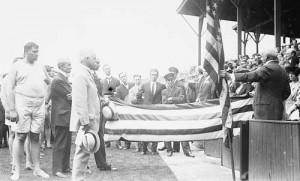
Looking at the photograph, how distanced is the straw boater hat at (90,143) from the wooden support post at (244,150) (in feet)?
7.61

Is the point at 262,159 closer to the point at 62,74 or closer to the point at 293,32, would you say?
the point at 62,74

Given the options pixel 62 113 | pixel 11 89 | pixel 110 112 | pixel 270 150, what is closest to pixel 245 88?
pixel 110 112

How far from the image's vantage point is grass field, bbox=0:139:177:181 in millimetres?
6504

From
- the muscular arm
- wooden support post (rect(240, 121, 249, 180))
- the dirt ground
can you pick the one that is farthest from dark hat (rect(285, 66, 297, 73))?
the muscular arm

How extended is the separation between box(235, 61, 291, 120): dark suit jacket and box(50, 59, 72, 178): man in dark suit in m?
3.22

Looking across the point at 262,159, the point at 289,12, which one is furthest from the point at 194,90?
the point at 289,12

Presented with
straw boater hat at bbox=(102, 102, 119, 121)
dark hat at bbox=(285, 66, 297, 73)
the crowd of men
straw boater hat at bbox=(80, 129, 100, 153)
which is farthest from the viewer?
dark hat at bbox=(285, 66, 297, 73)

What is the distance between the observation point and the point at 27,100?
255 inches

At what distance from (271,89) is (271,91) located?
0.11ft

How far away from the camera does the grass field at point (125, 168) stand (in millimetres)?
6504

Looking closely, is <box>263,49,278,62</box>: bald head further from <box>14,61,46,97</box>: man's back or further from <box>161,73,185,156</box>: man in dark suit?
<box>14,61,46,97</box>: man's back

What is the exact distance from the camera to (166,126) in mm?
8055

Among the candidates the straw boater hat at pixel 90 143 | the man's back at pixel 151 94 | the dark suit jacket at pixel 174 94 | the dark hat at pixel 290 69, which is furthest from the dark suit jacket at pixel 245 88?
the straw boater hat at pixel 90 143

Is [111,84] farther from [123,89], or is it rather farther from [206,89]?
[206,89]
